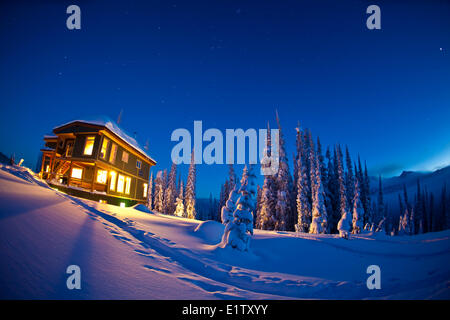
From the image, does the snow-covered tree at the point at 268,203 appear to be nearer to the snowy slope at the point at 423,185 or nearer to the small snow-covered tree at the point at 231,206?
the small snow-covered tree at the point at 231,206

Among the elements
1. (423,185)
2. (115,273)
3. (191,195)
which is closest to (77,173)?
(115,273)

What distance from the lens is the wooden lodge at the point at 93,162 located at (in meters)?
17.3

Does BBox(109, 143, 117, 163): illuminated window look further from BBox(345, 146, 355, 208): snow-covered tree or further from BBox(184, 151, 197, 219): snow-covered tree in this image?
BBox(345, 146, 355, 208): snow-covered tree

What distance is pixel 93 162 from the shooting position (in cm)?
1720

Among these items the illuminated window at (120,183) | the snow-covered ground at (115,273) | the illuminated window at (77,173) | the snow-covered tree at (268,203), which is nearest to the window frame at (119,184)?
the illuminated window at (120,183)

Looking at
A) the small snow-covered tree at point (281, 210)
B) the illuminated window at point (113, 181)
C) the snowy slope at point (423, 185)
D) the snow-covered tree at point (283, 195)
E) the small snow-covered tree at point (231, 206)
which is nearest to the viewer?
the small snow-covered tree at point (231, 206)

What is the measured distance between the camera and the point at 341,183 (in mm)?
30297

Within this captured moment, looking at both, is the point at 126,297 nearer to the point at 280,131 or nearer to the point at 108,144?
the point at 108,144

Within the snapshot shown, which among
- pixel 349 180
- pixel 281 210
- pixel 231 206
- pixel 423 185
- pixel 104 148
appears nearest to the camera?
pixel 231 206

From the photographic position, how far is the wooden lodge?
17.3 metres

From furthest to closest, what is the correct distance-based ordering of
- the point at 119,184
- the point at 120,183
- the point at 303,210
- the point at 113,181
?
the point at 303,210
the point at 120,183
the point at 119,184
the point at 113,181

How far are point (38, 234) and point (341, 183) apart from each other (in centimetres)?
3588

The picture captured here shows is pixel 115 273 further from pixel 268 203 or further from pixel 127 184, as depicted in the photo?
pixel 268 203
